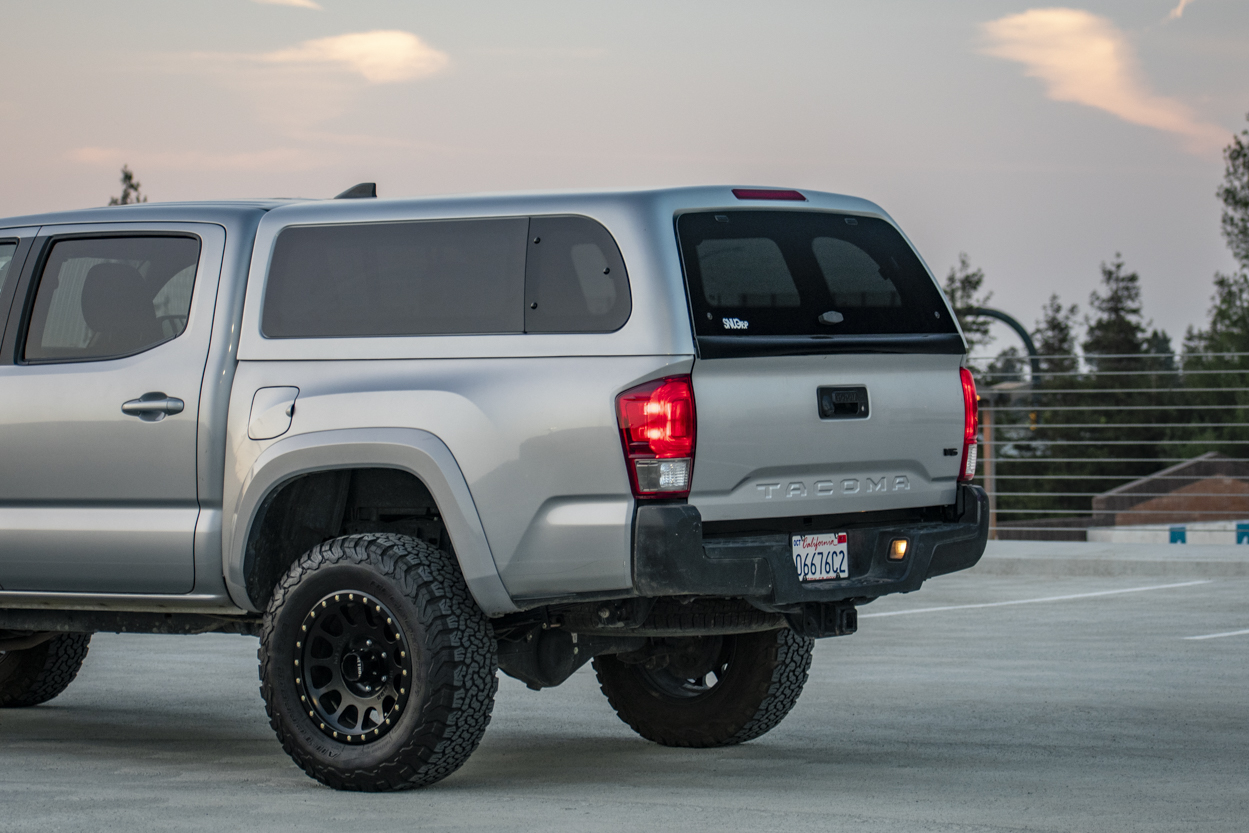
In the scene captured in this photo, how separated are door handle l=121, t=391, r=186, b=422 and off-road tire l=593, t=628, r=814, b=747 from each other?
7.19ft

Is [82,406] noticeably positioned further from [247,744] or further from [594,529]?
[594,529]

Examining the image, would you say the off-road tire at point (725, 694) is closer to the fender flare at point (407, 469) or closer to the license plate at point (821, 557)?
the license plate at point (821, 557)

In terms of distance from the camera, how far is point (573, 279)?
6418 millimetres

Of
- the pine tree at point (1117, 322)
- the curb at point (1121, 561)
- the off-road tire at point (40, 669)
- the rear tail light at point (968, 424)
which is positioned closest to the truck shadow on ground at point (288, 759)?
the off-road tire at point (40, 669)

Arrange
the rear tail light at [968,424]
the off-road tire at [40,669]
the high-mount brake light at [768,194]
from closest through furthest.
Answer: the high-mount brake light at [768,194] < the rear tail light at [968,424] < the off-road tire at [40,669]

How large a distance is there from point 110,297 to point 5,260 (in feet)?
2.20

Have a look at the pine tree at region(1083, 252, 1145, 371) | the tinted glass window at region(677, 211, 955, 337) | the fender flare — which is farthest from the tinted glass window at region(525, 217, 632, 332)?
the pine tree at region(1083, 252, 1145, 371)

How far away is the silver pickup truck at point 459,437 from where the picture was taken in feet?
20.4

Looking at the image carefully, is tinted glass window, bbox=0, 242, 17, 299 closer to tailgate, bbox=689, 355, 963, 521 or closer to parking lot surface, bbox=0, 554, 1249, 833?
parking lot surface, bbox=0, 554, 1249, 833

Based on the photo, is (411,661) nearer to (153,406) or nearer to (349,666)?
(349,666)

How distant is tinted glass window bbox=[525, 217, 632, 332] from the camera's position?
20.6 feet

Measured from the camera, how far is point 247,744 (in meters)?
8.00

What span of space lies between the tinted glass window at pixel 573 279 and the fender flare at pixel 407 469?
0.58 meters

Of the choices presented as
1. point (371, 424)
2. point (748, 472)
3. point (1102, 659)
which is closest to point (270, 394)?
point (371, 424)
